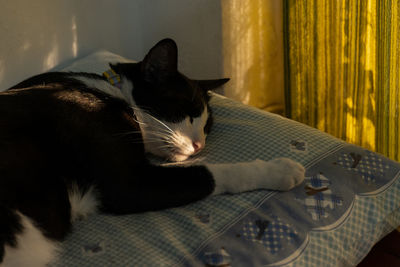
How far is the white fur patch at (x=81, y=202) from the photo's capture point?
1.24m

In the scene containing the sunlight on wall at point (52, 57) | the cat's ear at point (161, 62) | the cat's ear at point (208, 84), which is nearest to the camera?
the cat's ear at point (161, 62)

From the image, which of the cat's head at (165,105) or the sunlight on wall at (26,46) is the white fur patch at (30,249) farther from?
the sunlight on wall at (26,46)

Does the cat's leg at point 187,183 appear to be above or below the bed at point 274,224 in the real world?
above

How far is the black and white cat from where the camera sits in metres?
1.13

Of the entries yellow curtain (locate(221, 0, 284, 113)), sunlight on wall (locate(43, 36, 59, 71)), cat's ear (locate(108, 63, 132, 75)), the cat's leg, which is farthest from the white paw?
sunlight on wall (locate(43, 36, 59, 71))

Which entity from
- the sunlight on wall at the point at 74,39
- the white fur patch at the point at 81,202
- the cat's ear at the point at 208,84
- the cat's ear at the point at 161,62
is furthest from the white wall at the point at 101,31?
the white fur patch at the point at 81,202

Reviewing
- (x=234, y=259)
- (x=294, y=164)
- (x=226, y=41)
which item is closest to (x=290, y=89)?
(x=226, y=41)

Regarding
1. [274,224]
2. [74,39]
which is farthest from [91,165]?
[74,39]

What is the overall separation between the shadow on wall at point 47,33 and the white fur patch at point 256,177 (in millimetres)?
1258

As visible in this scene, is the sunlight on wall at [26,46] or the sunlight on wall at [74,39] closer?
the sunlight on wall at [26,46]

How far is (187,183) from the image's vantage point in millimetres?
1245

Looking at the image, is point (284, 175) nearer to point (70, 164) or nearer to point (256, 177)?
point (256, 177)

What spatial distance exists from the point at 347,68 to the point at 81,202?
1.33 m

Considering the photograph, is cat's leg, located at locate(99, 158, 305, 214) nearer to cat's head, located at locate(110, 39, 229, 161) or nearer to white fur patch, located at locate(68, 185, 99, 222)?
white fur patch, located at locate(68, 185, 99, 222)
